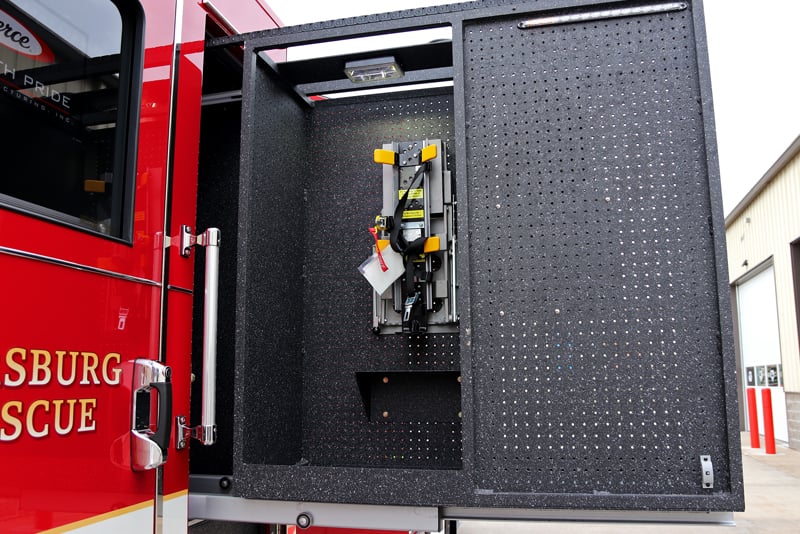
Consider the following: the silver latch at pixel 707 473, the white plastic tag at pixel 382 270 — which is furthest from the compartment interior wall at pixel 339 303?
the silver latch at pixel 707 473

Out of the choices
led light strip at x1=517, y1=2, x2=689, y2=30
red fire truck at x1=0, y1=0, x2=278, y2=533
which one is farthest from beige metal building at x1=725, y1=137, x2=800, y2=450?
red fire truck at x1=0, y1=0, x2=278, y2=533

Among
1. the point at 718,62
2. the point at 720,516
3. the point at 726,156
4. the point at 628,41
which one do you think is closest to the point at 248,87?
the point at 628,41

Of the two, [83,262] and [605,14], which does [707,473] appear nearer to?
[605,14]

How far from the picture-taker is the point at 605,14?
1.99 metres

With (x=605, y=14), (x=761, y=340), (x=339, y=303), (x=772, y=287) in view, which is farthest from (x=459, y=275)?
(x=761, y=340)

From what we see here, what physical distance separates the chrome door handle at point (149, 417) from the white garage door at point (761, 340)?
506 inches

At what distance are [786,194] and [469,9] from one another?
11286 mm

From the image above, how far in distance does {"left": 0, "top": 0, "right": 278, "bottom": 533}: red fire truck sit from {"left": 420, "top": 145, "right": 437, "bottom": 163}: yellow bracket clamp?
878 millimetres

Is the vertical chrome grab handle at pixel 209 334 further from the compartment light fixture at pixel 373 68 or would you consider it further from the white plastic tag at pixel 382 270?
the compartment light fixture at pixel 373 68

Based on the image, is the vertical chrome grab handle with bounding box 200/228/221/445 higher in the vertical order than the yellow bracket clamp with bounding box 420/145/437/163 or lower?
lower

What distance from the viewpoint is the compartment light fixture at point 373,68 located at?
7.94 feet

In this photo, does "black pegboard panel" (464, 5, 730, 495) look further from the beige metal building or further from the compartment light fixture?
the beige metal building

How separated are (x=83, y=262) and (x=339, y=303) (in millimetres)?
1337

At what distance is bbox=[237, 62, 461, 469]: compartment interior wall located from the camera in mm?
2527
